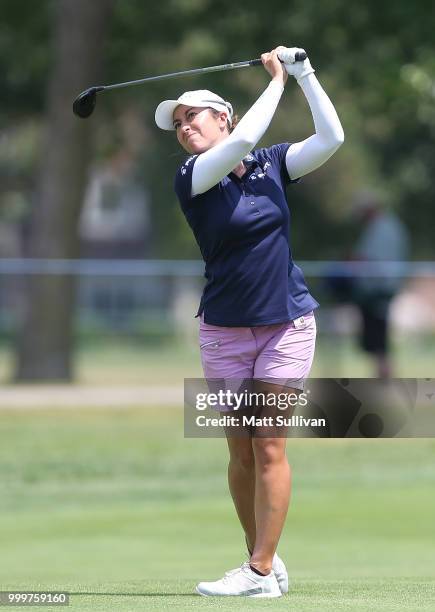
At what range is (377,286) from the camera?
13.2 metres

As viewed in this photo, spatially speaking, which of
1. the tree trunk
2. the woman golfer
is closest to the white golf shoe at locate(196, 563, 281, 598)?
the woman golfer

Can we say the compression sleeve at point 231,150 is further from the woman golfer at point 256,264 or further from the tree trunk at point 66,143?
the tree trunk at point 66,143

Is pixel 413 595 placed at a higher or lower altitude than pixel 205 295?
lower

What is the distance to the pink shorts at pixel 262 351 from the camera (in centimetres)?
498

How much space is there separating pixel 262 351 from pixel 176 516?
381 centimetres

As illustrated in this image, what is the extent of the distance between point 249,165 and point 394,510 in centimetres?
414

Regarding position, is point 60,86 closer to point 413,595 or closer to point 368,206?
point 368,206

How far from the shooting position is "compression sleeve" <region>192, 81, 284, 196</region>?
4738mm

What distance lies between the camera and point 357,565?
6664 mm

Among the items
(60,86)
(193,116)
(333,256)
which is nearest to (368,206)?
(60,86)

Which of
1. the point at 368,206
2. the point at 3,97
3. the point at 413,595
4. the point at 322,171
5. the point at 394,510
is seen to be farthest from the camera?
the point at 322,171

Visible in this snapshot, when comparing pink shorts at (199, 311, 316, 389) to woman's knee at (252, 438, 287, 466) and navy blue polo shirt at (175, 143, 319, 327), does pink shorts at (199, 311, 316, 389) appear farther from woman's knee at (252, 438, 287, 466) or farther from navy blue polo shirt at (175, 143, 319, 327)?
woman's knee at (252, 438, 287, 466)

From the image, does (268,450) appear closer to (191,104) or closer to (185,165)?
(185,165)

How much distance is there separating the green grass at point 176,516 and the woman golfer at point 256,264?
34cm
